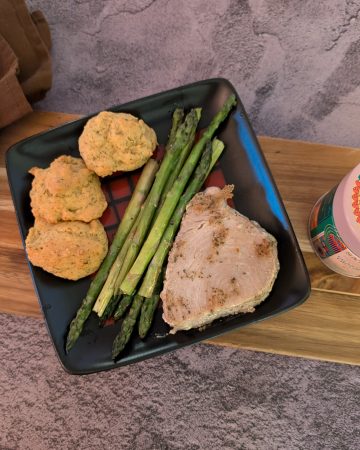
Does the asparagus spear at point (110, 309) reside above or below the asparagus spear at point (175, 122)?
below

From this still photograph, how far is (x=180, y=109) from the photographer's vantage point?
156cm

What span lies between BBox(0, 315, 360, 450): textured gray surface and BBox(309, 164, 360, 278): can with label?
0.44 metres

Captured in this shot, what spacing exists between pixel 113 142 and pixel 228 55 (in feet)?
2.27

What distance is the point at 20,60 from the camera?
66.4 inches

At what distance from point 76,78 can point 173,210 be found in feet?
2.46

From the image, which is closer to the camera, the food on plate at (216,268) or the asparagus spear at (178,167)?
the food on plate at (216,268)

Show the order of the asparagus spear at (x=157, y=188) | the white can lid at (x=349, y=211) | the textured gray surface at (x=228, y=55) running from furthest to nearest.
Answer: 1. the textured gray surface at (x=228, y=55)
2. the asparagus spear at (x=157, y=188)
3. the white can lid at (x=349, y=211)

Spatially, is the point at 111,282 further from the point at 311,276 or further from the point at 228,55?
the point at 228,55

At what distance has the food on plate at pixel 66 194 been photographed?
1425 millimetres

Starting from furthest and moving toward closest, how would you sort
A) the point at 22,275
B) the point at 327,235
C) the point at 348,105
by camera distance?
the point at 348,105 < the point at 22,275 < the point at 327,235

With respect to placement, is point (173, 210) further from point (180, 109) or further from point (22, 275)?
point (22, 275)

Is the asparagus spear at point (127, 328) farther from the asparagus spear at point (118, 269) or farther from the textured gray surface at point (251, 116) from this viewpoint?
the textured gray surface at point (251, 116)

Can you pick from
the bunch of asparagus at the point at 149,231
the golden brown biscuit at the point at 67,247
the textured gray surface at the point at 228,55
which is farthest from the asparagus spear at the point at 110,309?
the textured gray surface at the point at 228,55

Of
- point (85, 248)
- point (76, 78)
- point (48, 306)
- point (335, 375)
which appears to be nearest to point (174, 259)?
point (85, 248)
